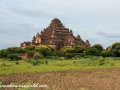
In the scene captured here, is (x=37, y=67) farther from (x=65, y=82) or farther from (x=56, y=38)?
(x=56, y=38)

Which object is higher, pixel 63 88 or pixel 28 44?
pixel 28 44

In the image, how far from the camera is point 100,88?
551 inches

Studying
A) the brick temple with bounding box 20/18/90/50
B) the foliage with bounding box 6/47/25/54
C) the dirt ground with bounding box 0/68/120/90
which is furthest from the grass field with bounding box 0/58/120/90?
the brick temple with bounding box 20/18/90/50

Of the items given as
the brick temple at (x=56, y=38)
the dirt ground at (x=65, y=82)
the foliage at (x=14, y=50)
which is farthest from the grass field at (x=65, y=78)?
the brick temple at (x=56, y=38)

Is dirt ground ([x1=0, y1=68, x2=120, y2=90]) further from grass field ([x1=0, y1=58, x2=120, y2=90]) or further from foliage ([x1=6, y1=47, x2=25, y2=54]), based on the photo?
foliage ([x1=6, y1=47, x2=25, y2=54])

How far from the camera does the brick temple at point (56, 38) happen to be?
241 ft

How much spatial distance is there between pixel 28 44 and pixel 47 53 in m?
18.6

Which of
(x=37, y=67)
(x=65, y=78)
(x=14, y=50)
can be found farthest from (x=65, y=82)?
(x=14, y=50)

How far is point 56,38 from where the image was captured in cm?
7525

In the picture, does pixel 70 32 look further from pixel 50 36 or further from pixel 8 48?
pixel 8 48

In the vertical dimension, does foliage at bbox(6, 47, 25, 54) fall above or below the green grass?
above

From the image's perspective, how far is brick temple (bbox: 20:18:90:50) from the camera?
7344cm

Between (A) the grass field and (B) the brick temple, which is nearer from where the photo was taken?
(A) the grass field

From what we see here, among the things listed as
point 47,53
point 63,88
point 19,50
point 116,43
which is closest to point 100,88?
point 63,88
